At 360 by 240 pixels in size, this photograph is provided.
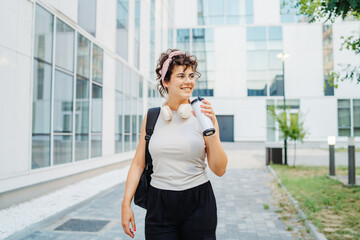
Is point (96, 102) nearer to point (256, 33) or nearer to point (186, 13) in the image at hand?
point (186, 13)

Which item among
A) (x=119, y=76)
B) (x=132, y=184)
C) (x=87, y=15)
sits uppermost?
(x=87, y=15)

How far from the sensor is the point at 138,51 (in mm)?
15992

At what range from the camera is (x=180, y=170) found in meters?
1.95

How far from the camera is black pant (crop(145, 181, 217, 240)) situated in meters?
1.92

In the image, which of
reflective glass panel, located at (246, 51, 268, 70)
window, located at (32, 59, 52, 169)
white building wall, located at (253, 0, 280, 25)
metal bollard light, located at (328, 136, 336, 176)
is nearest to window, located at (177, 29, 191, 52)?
reflective glass panel, located at (246, 51, 268, 70)

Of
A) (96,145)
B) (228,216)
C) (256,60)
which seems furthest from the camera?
(256,60)

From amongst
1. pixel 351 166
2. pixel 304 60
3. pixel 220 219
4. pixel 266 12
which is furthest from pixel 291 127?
pixel 266 12

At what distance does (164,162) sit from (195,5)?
3055 centimetres

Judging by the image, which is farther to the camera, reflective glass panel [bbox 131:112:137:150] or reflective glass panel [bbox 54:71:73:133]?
reflective glass panel [bbox 131:112:137:150]

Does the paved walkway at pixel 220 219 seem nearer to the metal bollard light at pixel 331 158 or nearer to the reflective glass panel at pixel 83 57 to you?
the metal bollard light at pixel 331 158

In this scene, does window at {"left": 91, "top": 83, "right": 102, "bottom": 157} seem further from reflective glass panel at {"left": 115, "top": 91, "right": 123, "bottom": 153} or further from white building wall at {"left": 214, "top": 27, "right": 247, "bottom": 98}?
white building wall at {"left": 214, "top": 27, "right": 247, "bottom": 98}

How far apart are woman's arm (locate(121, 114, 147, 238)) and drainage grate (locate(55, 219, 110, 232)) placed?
3.30 metres

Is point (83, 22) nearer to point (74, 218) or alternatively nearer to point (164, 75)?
point (74, 218)

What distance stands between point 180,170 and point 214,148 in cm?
27
